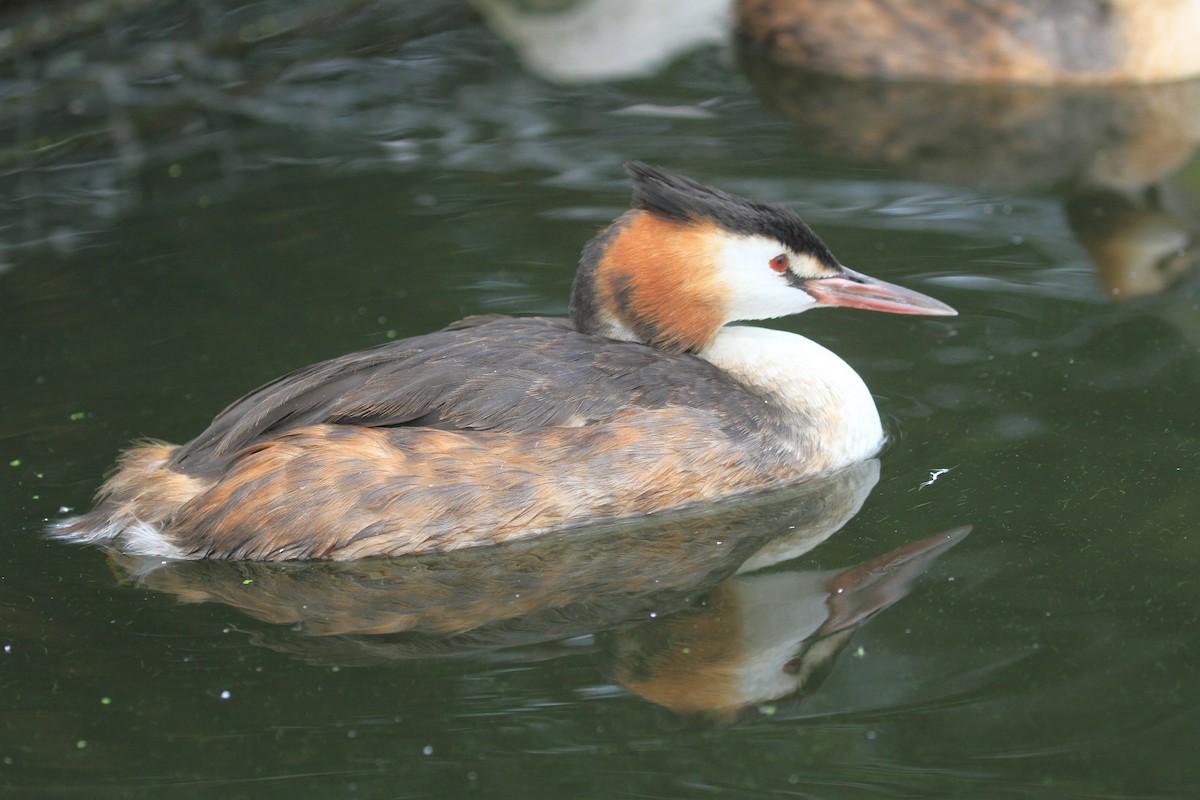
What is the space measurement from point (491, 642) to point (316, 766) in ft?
2.26

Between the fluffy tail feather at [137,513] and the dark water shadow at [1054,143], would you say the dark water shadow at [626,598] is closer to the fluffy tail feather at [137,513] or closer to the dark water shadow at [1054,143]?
the fluffy tail feather at [137,513]

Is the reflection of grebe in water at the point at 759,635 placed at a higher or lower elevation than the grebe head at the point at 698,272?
lower

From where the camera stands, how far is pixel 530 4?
9.66 meters

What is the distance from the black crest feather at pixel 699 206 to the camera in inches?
195

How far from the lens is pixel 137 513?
4746 millimetres

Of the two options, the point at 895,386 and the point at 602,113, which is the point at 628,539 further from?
the point at 602,113

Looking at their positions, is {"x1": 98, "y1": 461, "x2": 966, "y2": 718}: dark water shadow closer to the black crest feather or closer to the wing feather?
the wing feather

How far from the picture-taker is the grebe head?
16.4 ft

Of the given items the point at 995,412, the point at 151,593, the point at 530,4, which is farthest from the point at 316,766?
the point at 530,4

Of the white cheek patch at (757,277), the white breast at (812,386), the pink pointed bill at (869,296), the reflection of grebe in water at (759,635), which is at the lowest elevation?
the reflection of grebe in water at (759,635)

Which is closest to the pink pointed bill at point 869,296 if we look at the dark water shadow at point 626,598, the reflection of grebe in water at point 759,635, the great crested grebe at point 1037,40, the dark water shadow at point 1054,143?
the dark water shadow at point 626,598

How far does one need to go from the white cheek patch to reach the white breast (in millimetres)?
119

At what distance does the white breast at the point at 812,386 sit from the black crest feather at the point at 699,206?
16.5 inches

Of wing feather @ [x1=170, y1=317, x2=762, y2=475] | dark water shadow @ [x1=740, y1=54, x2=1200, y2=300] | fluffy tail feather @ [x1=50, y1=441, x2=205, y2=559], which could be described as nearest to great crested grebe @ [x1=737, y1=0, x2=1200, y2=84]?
dark water shadow @ [x1=740, y1=54, x2=1200, y2=300]
